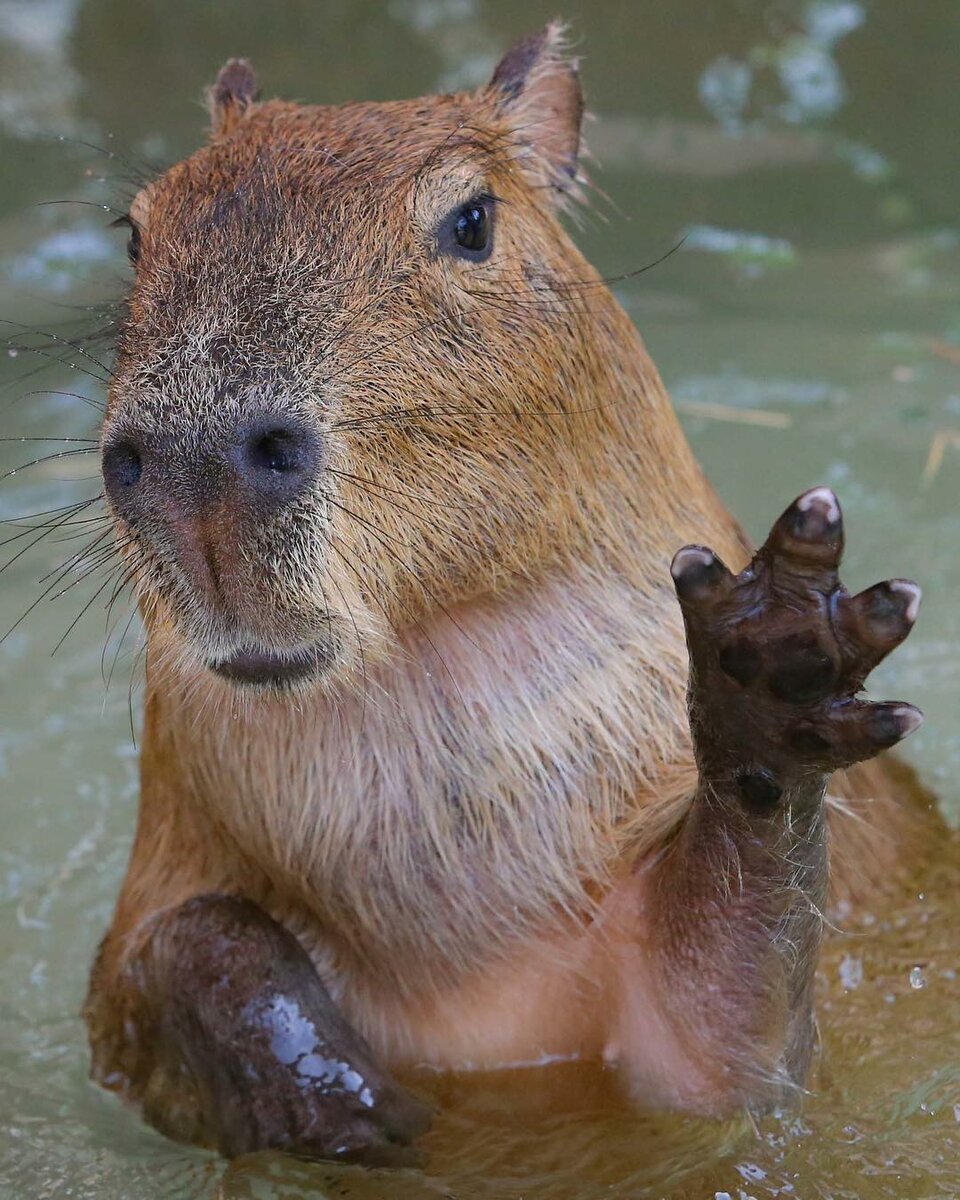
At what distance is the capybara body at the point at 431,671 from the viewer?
7.80ft

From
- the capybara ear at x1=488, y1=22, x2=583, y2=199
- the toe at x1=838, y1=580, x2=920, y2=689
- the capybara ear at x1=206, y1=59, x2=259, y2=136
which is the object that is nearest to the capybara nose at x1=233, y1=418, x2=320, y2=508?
the toe at x1=838, y1=580, x2=920, y2=689

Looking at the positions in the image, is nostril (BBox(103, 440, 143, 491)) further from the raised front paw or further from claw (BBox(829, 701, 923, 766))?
claw (BBox(829, 701, 923, 766))

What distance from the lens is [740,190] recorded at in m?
7.92

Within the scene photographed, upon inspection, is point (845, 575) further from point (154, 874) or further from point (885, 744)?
point (885, 744)

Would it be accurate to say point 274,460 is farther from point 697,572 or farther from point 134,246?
point 134,246

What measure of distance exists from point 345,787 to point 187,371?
0.87m

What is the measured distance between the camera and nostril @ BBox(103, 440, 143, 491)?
2277 mm

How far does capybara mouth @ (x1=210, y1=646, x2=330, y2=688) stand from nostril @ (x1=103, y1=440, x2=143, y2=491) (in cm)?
28

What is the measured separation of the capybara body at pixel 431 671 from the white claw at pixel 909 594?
0.24 meters

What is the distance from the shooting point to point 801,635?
2.14 m

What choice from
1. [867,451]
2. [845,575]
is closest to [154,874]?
[845,575]

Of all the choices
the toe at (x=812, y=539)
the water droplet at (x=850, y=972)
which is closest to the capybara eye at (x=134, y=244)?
the toe at (x=812, y=539)

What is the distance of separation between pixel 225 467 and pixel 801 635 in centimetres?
76

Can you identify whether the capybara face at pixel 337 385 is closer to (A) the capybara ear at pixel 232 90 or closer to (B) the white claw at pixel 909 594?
(A) the capybara ear at pixel 232 90
